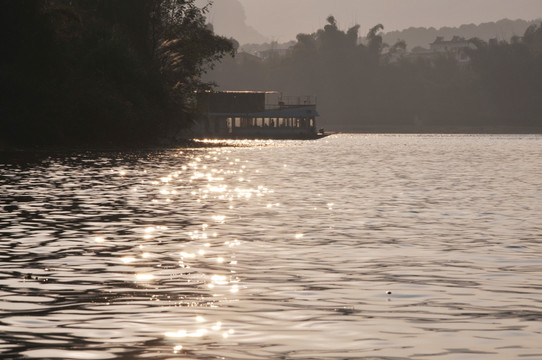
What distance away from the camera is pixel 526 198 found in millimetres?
38031

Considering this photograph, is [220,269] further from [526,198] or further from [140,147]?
[140,147]

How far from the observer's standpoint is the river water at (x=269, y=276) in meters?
12.1

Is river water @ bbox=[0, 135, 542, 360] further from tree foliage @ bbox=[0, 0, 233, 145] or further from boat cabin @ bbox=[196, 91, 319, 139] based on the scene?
boat cabin @ bbox=[196, 91, 319, 139]

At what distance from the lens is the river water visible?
12094mm

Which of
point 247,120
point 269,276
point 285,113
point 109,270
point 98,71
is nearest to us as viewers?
point 269,276

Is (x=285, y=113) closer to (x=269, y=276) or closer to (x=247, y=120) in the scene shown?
(x=247, y=120)

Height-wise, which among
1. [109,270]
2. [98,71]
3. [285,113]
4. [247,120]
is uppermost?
[98,71]

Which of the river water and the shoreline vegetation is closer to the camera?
the river water

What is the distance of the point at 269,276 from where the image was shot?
1752cm

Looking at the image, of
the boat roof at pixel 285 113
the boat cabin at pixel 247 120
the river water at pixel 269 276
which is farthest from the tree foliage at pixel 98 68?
the boat cabin at pixel 247 120

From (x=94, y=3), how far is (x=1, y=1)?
28885mm

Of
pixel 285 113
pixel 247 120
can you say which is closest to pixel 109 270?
pixel 285 113

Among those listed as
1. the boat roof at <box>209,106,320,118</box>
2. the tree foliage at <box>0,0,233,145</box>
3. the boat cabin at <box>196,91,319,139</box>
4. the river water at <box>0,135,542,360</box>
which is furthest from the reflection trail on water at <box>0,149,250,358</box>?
the boat cabin at <box>196,91,319,139</box>

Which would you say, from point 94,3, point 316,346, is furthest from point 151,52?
point 316,346
